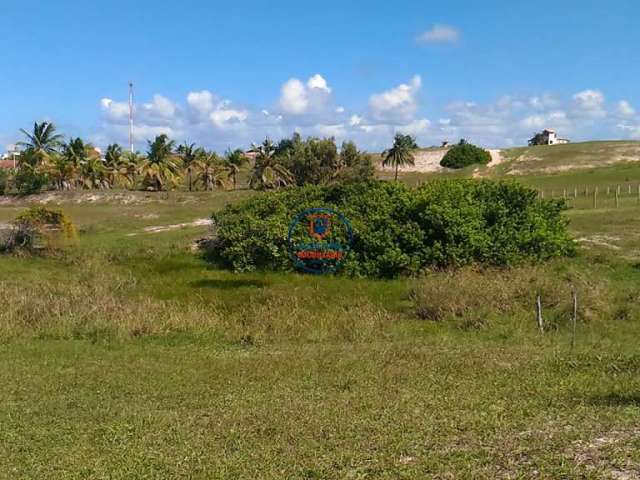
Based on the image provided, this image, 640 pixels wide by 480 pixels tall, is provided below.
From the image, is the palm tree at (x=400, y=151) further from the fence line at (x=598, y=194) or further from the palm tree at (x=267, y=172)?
the fence line at (x=598, y=194)

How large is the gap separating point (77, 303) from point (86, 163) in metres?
59.9

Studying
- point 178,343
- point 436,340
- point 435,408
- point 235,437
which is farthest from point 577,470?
point 178,343

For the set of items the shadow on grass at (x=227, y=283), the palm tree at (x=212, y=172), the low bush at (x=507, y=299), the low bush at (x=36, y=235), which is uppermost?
the palm tree at (x=212, y=172)

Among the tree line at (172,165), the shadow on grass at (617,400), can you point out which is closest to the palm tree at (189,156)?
the tree line at (172,165)

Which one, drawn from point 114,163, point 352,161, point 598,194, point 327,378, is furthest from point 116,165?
point 327,378

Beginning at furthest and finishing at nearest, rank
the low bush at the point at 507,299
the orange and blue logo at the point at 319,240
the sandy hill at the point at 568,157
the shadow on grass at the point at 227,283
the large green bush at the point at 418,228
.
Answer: the sandy hill at the point at 568,157
the orange and blue logo at the point at 319,240
the large green bush at the point at 418,228
the shadow on grass at the point at 227,283
the low bush at the point at 507,299

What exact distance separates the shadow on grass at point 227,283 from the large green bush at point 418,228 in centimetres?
242

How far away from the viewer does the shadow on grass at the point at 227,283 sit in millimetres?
25748

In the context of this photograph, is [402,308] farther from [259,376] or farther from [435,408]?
[435,408]

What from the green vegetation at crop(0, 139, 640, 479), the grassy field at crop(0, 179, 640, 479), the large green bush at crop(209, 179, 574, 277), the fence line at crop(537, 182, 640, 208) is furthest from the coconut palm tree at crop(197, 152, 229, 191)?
the grassy field at crop(0, 179, 640, 479)

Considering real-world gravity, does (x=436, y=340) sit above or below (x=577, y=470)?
below

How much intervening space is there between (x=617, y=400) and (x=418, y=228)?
19939mm

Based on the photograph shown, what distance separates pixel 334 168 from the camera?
74125 millimetres

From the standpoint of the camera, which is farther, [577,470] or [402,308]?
[402,308]
